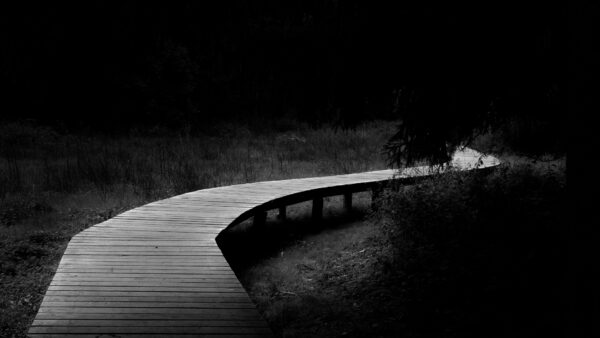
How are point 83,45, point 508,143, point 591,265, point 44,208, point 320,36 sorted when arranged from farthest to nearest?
point 83,45, point 508,143, point 44,208, point 320,36, point 591,265

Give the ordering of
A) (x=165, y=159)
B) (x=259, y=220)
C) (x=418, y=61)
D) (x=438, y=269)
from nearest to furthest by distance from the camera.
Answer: (x=418, y=61) → (x=438, y=269) → (x=259, y=220) → (x=165, y=159)

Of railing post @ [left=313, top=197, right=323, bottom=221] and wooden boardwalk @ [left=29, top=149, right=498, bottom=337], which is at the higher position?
wooden boardwalk @ [left=29, top=149, right=498, bottom=337]

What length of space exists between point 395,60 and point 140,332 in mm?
2910

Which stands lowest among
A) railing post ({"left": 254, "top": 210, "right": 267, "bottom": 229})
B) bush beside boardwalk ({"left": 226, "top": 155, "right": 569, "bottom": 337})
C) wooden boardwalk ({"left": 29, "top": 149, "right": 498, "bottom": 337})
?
railing post ({"left": 254, "top": 210, "right": 267, "bottom": 229})

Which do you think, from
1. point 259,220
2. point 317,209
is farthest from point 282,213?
point 259,220

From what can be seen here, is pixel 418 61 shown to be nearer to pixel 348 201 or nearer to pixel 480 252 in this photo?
pixel 480 252

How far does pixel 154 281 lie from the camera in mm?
4770

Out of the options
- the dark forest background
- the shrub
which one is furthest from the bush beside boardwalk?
the dark forest background

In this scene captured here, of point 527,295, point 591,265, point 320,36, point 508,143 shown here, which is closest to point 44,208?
point 320,36

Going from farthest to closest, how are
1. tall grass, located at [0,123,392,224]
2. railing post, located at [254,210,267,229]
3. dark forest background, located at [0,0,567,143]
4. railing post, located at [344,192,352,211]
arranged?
tall grass, located at [0,123,392,224]
railing post, located at [344,192,352,211]
railing post, located at [254,210,267,229]
dark forest background, located at [0,0,567,143]

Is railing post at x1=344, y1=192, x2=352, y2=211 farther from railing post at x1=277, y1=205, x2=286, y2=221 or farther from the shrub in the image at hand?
the shrub

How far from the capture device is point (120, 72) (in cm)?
1953

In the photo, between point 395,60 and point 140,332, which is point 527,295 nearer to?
point 395,60

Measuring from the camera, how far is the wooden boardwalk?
3.81m
